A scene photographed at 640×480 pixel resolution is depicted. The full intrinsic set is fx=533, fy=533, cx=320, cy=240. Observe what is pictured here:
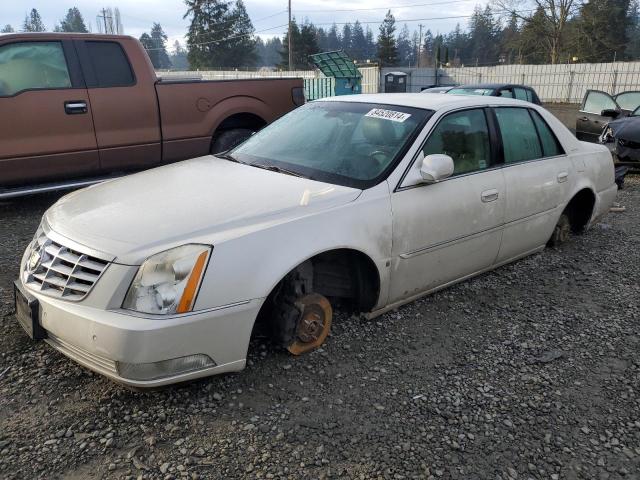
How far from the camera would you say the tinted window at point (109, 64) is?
20.0 feet

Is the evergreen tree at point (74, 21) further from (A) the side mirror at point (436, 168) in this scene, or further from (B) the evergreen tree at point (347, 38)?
(A) the side mirror at point (436, 168)

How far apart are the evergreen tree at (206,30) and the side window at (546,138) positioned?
77875 millimetres

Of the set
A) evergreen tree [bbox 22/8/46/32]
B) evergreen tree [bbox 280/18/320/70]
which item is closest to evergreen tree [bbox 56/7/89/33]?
evergreen tree [bbox 22/8/46/32]

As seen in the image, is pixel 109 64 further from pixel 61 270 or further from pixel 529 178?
pixel 529 178

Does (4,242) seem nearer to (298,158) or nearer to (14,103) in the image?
(14,103)

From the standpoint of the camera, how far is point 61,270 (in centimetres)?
266

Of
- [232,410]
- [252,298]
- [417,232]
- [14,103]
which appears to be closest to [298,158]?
[417,232]

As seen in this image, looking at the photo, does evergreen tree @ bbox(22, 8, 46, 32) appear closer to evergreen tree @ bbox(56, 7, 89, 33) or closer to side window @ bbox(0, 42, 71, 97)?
evergreen tree @ bbox(56, 7, 89, 33)

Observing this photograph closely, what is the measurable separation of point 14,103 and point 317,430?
16.2 feet

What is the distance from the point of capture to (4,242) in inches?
199

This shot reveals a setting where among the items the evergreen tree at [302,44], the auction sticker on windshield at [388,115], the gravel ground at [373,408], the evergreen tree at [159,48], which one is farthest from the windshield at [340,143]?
the evergreen tree at [159,48]

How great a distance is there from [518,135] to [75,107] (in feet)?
15.1

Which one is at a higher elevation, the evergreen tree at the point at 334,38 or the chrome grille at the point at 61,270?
the evergreen tree at the point at 334,38

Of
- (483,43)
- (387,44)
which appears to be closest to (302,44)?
(387,44)
